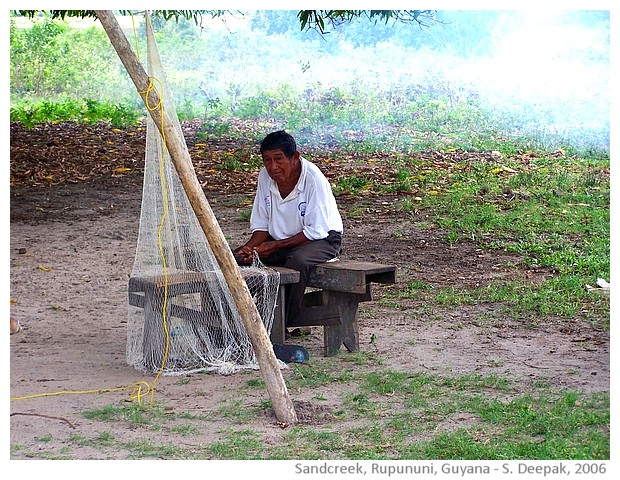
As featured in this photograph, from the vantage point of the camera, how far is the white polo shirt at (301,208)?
5.48m

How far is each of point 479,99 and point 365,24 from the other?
2553mm

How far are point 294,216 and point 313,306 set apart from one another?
0.59 meters

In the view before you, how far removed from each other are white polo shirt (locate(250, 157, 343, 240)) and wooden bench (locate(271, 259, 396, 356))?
0.89 feet

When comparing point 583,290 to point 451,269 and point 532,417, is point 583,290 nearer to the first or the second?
point 451,269

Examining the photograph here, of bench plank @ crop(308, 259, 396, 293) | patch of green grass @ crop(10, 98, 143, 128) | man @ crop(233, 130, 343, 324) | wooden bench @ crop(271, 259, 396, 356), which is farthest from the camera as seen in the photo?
patch of green grass @ crop(10, 98, 143, 128)

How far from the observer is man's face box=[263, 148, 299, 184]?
18.0ft

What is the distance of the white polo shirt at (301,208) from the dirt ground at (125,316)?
0.77m

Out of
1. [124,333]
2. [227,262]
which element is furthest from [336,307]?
[124,333]

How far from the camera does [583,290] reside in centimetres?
662

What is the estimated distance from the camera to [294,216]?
221 inches

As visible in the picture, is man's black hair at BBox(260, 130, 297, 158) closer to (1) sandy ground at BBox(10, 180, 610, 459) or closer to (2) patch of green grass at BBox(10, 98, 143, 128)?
(1) sandy ground at BBox(10, 180, 610, 459)

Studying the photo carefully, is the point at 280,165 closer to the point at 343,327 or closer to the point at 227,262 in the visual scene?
the point at 343,327

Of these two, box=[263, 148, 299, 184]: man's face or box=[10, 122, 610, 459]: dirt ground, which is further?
box=[263, 148, 299, 184]: man's face

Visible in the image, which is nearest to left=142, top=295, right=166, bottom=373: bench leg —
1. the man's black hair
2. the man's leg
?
the man's leg
